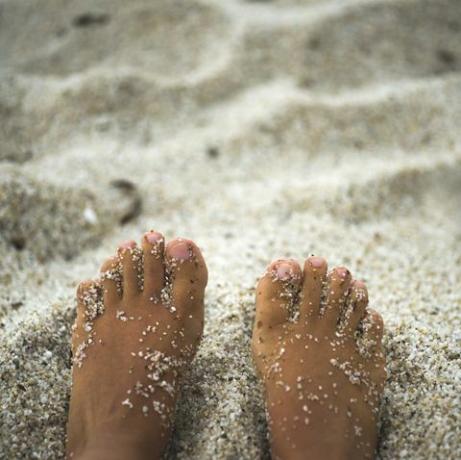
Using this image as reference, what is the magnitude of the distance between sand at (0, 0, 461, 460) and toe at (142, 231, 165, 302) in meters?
0.16

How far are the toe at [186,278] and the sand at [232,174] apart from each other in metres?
0.11

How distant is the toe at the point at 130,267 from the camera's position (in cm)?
103

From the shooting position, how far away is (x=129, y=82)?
1.81 m

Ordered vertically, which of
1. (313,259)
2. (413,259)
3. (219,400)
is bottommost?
(413,259)

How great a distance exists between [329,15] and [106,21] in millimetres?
961

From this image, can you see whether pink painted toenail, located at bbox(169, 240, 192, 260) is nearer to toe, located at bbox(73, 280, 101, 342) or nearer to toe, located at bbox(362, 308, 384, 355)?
toe, located at bbox(73, 280, 101, 342)

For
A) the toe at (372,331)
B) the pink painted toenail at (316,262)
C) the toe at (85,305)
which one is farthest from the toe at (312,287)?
the toe at (85,305)

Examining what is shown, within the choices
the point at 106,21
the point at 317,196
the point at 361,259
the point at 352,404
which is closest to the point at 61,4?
the point at 106,21

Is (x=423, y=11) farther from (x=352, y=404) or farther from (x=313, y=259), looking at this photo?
(x=352, y=404)

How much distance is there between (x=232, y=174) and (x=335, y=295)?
70 centimetres

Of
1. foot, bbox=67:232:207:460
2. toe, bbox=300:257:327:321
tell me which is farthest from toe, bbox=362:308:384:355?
foot, bbox=67:232:207:460

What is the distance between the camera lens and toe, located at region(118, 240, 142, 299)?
1032 mm

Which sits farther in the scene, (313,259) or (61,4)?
(61,4)

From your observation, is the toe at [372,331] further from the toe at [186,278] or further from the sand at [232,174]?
the toe at [186,278]
